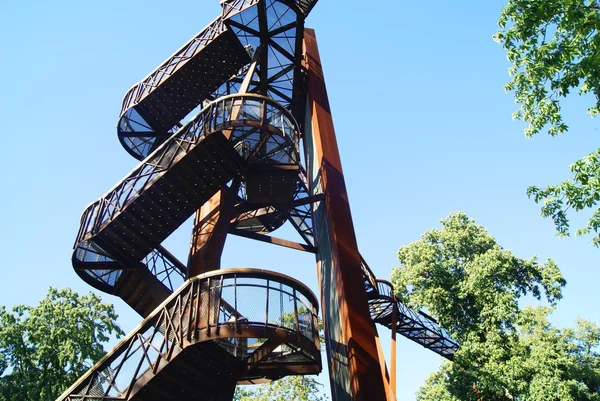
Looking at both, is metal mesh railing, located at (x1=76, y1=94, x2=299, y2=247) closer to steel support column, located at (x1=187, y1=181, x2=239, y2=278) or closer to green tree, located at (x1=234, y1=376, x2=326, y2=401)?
steel support column, located at (x1=187, y1=181, x2=239, y2=278)

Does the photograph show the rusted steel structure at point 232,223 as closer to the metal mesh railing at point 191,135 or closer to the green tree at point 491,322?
the metal mesh railing at point 191,135

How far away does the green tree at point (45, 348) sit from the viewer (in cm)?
1794

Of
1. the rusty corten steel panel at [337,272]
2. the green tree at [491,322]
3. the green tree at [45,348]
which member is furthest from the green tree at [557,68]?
the green tree at [45,348]

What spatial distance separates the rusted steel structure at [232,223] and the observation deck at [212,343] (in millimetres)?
25

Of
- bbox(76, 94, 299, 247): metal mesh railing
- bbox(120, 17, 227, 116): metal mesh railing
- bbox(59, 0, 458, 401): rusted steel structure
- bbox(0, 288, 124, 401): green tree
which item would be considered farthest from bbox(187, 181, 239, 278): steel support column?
bbox(0, 288, 124, 401): green tree

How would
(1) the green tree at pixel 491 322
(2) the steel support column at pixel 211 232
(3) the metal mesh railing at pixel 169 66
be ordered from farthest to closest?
1. (1) the green tree at pixel 491 322
2. (3) the metal mesh railing at pixel 169 66
3. (2) the steel support column at pixel 211 232

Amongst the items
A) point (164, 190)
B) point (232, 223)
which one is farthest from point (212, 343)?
point (232, 223)

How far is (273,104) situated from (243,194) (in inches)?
148

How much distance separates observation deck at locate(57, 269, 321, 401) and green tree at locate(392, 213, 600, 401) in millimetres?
9975

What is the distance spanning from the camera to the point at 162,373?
8.05 metres

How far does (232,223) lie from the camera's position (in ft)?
46.4

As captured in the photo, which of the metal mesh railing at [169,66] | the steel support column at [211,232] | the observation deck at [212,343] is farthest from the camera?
the metal mesh railing at [169,66]

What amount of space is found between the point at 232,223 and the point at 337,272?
4233 mm

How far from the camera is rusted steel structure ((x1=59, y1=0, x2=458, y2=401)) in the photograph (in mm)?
8383
